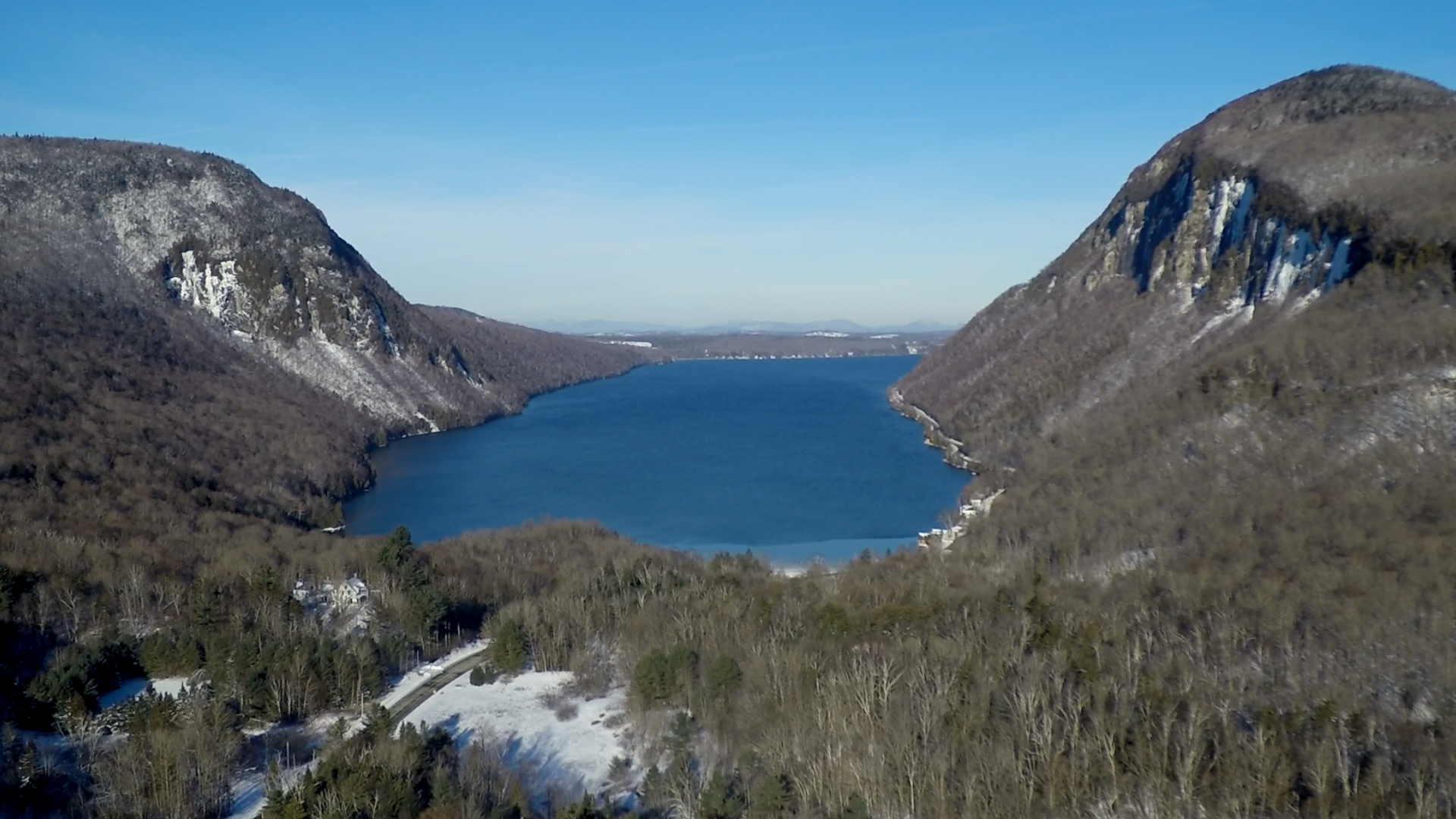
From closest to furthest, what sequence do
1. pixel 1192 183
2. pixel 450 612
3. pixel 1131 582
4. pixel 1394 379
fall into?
pixel 1131 582, pixel 450 612, pixel 1394 379, pixel 1192 183

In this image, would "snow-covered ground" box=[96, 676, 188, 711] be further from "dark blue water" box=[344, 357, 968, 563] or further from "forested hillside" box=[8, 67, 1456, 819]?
"dark blue water" box=[344, 357, 968, 563]

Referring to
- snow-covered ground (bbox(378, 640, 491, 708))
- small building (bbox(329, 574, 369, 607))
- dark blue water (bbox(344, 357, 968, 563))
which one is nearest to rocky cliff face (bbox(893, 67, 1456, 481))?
dark blue water (bbox(344, 357, 968, 563))

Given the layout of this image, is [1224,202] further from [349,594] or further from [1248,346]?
[349,594]

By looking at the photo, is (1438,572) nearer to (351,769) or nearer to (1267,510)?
(1267,510)

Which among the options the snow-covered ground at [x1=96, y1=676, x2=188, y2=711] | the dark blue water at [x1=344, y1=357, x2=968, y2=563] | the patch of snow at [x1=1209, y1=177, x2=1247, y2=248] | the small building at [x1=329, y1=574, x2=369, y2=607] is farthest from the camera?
the patch of snow at [x1=1209, y1=177, x2=1247, y2=248]

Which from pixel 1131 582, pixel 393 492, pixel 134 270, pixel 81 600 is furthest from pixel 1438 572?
pixel 134 270
